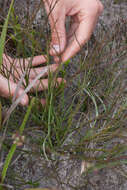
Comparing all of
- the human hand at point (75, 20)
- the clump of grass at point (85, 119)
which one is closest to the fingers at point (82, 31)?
the human hand at point (75, 20)

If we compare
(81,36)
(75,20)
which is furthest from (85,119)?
(75,20)

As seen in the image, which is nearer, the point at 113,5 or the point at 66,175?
the point at 66,175

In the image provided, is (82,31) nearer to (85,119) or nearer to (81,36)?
(81,36)

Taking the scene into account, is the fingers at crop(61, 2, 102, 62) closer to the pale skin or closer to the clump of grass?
the pale skin

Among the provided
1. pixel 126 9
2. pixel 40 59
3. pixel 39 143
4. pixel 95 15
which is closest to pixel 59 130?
pixel 39 143

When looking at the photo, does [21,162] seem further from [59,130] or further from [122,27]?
[122,27]

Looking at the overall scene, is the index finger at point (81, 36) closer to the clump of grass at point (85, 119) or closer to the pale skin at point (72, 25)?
Result: the pale skin at point (72, 25)

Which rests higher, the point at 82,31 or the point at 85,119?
the point at 82,31

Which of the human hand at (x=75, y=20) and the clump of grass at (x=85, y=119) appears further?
the human hand at (x=75, y=20)

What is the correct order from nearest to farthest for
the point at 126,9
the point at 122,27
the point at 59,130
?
the point at 59,130 → the point at 122,27 → the point at 126,9

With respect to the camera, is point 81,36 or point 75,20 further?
point 75,20

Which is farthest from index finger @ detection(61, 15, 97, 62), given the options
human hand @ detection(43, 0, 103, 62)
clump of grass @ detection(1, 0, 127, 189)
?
clump of grass @ detection(1, 0, 127, 189)
